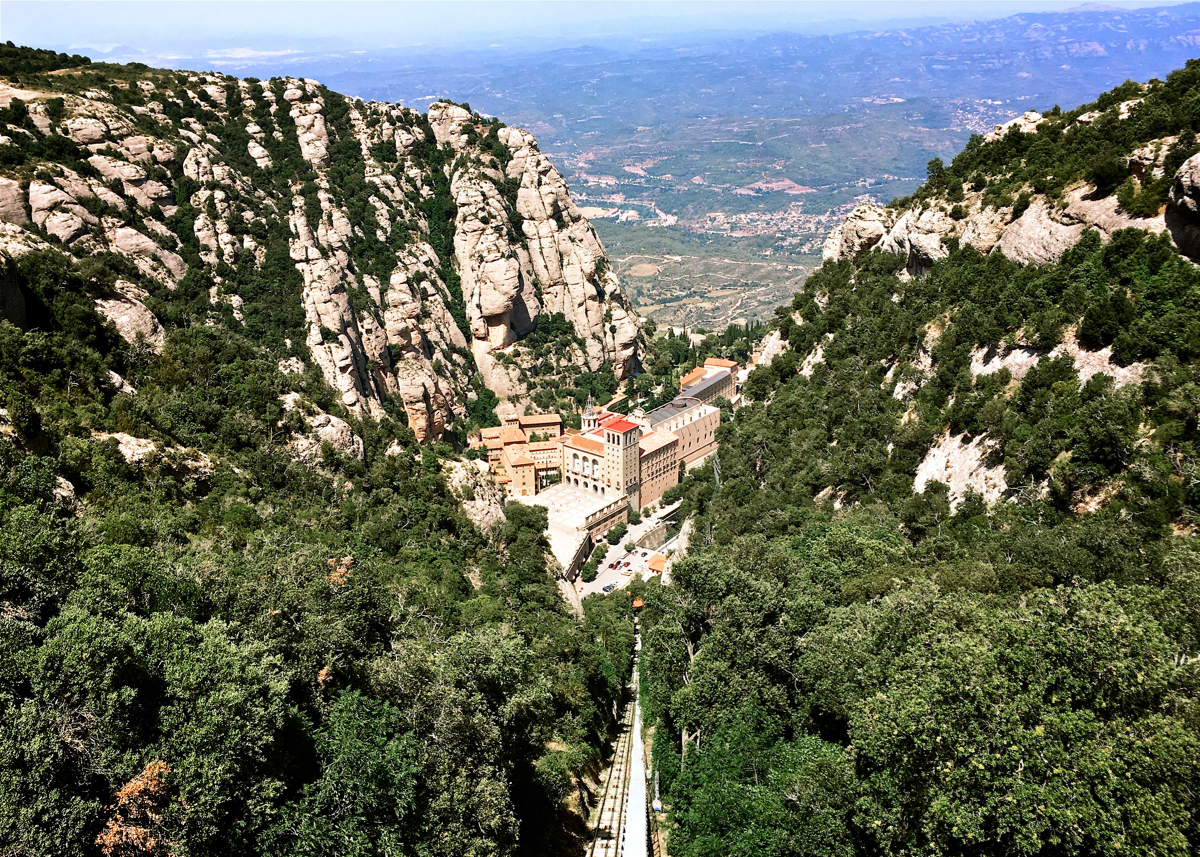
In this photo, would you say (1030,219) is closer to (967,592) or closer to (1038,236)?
(1038,236)

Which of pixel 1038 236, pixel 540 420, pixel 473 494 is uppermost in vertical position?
pixel 1038 236

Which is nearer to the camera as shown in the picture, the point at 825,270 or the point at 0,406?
the point at 0,406

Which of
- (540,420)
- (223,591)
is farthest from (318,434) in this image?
(540,420)

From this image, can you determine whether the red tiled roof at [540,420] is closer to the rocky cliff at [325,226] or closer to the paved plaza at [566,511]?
the paved plaza at [566,511]

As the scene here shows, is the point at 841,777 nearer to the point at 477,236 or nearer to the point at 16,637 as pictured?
the point at 16,637

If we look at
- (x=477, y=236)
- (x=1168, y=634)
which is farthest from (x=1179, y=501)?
(x=477, y=236)
